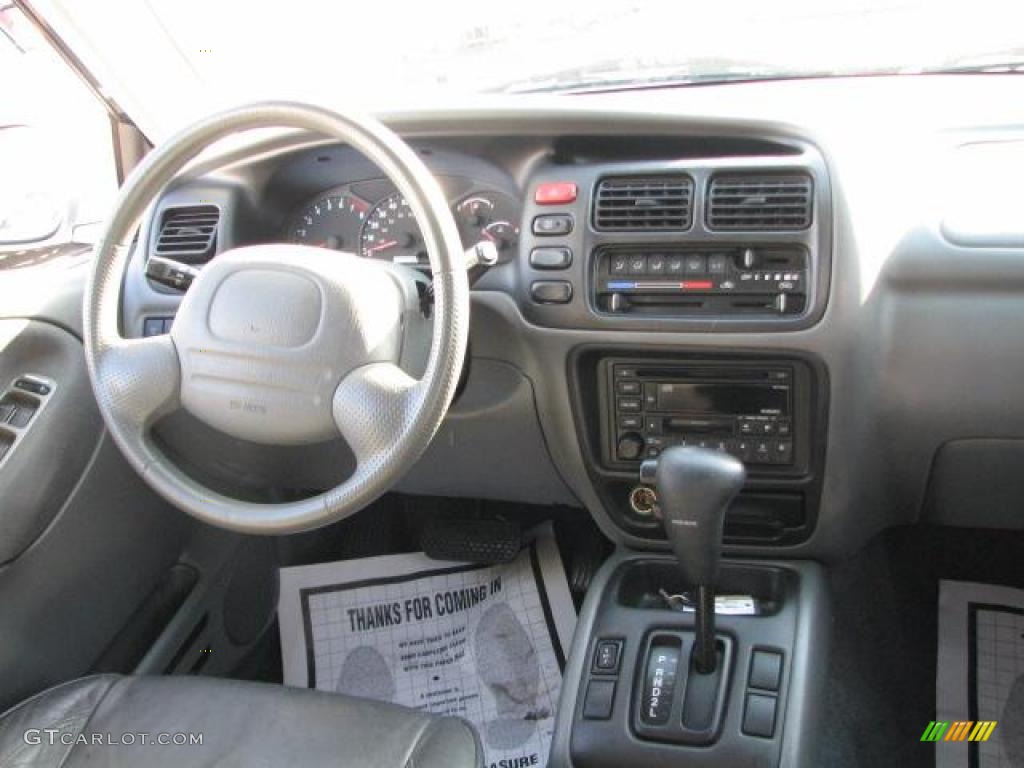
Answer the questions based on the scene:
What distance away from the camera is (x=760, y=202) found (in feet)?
3.82

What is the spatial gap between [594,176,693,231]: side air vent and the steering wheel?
274 mm

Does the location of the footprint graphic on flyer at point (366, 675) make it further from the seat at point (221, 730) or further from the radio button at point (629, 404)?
the radio button at point (629, 404)

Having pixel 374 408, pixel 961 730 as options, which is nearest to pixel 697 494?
pixel 374 408

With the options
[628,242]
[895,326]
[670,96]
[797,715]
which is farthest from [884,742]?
[670,96]

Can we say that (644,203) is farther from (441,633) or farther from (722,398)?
(441,633)

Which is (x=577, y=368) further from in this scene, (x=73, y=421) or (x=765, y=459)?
(x=73, y=421)

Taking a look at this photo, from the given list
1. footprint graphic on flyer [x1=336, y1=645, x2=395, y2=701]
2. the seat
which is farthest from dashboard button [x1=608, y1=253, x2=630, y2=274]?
footprint graphic on flyer [x1=336, y1=645, x2=395, y2=701]

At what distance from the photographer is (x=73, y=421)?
4.41 ft

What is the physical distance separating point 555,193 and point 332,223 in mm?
374

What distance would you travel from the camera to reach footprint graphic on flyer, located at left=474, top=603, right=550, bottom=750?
4.91ft

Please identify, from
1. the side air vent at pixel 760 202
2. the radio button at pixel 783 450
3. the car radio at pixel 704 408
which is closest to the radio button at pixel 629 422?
the car radio at pixel 704 408

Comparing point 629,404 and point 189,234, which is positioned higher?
point 189,234

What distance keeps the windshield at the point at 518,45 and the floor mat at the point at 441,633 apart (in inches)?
30.9

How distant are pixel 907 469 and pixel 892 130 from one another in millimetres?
453
